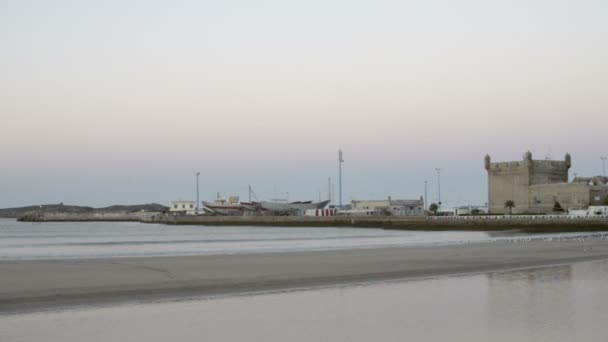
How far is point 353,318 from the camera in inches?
570

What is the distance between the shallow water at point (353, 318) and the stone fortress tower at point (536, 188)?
74873mm

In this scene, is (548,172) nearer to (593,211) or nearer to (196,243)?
(593,211)

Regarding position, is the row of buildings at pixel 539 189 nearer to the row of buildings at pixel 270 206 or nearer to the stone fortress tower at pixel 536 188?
the stone fortress tower at pixel 536 188

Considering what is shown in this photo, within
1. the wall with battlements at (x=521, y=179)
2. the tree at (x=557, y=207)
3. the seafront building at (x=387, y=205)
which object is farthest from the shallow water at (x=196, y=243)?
the seafront building at (x=387, y=205)

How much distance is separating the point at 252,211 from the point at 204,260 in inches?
5413

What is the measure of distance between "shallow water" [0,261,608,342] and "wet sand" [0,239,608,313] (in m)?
1.72

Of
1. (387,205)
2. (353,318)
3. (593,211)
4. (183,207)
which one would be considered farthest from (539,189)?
(183,207)

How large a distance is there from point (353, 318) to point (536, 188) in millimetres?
86813

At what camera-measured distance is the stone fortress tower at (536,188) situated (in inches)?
3516

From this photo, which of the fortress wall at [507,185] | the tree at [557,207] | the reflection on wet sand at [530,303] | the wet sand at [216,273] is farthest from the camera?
the fortress wall at [507,185]

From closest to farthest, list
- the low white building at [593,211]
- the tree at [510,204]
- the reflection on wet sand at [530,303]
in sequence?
the reflection on wet sand at [530,303]
the low white building at [593,211]
the tree at [510,204]

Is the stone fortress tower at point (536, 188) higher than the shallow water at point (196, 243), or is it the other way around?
the stone fortress tower at point (536, 188)

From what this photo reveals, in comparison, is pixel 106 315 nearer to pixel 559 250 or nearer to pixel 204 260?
pixel 204 260

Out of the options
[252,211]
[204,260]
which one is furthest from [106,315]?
[252,211]
